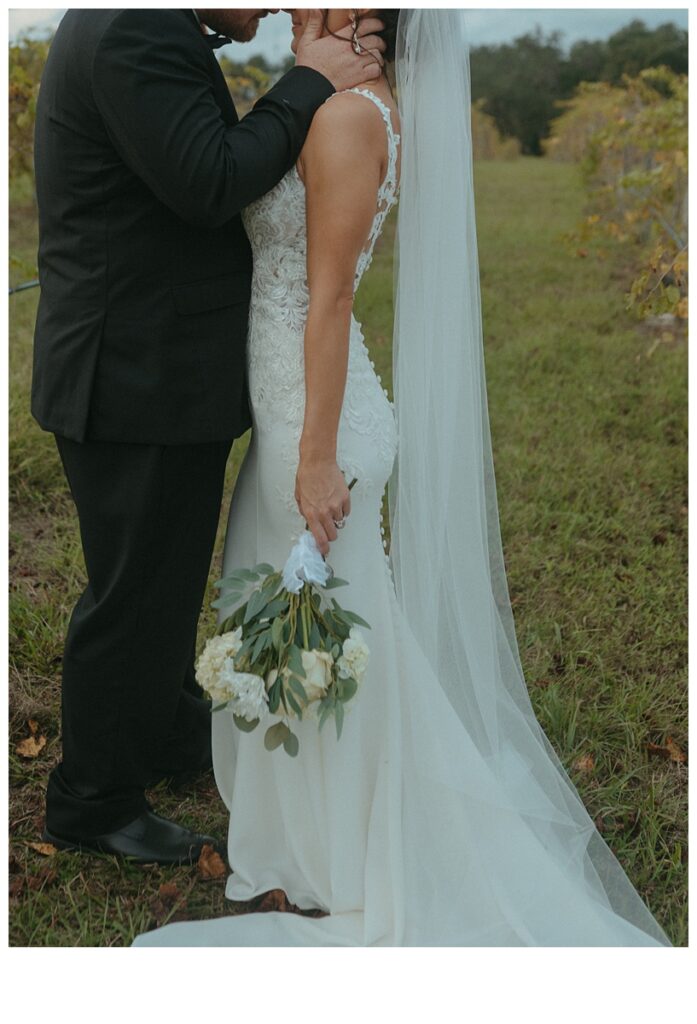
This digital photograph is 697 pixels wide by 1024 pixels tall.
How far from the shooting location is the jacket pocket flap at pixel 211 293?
2053mm

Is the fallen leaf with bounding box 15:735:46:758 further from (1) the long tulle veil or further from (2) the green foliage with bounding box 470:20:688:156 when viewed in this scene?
(2) the green foliage with bounding box 470:20:688:156

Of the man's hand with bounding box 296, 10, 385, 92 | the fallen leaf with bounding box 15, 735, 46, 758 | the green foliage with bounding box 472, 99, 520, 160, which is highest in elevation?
the green foliage with bounding box 472, 99, 520, 160

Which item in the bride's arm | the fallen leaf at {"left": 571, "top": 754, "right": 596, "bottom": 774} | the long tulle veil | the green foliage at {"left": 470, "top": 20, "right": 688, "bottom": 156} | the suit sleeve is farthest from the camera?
the green foliage at {"left": 470, "top": 20, "right": 688, "bottom": 156}

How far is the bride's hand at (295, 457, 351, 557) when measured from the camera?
210cm

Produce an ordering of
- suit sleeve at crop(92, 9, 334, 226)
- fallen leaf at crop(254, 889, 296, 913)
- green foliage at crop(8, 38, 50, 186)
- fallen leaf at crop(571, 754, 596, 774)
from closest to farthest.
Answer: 1. suit sleeve at crop(92, 9, 334, 226)
2. fallen leaf at crop(254, 889, 296, 913)
3. fallen leaf at crop(571, 754, 596, 774)
4. green foliage at crop(8, 38, 50, 186)

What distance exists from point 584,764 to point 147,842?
130 centimetres

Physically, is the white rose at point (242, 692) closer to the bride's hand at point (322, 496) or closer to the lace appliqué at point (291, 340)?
the bride's hand at point (322, 496)

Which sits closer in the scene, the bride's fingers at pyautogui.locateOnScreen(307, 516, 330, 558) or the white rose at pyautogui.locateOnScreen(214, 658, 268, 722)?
the white rose at pyautogui.locateOnScreen(214, 658, 268, 722)

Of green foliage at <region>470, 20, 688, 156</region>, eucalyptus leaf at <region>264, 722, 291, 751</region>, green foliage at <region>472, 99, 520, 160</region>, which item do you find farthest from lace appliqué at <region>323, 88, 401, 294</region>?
green foliage at <region>470, 20, 688, 156</region>

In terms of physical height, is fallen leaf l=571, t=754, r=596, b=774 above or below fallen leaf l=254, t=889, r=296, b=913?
above

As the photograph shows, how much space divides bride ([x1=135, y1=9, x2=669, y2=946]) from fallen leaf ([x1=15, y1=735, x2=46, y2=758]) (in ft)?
2.42

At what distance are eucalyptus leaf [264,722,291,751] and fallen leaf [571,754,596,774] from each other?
1248 mm

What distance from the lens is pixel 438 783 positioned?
233cm

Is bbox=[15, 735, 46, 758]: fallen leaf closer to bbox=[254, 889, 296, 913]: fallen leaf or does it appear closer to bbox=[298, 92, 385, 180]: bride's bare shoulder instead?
bbox=[254, 889, 296, 913]: fallen leaf
